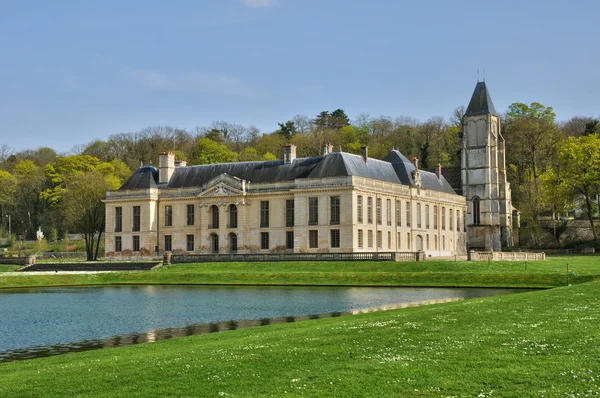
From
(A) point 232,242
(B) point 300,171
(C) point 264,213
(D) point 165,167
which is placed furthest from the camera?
(D) point 165,167

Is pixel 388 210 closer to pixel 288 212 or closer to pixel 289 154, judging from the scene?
pixel 288 212

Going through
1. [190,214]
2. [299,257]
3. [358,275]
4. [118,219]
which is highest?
[190,214]

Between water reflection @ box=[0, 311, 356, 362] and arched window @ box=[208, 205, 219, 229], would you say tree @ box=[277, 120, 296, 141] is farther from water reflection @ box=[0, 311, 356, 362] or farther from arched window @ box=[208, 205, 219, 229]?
water reflection @ box=[0, 311, 356, 362]

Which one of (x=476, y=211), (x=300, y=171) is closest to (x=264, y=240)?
(x=300, y=171)

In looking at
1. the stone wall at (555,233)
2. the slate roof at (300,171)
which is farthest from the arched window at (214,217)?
the stone wall at (555,233)

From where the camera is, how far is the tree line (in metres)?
72.8

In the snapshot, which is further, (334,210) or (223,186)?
(223,186)

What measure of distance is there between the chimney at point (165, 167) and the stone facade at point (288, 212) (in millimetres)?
91

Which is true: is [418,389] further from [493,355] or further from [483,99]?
[483,99]

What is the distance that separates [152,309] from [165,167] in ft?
139

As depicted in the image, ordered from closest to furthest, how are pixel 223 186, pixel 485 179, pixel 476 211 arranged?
pixel 223 186
pixel 485 179
pixel 476 211

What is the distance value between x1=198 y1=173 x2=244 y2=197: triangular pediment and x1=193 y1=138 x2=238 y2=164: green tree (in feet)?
95.7

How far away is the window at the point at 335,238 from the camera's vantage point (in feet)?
205

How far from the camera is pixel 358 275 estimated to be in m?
46.5
